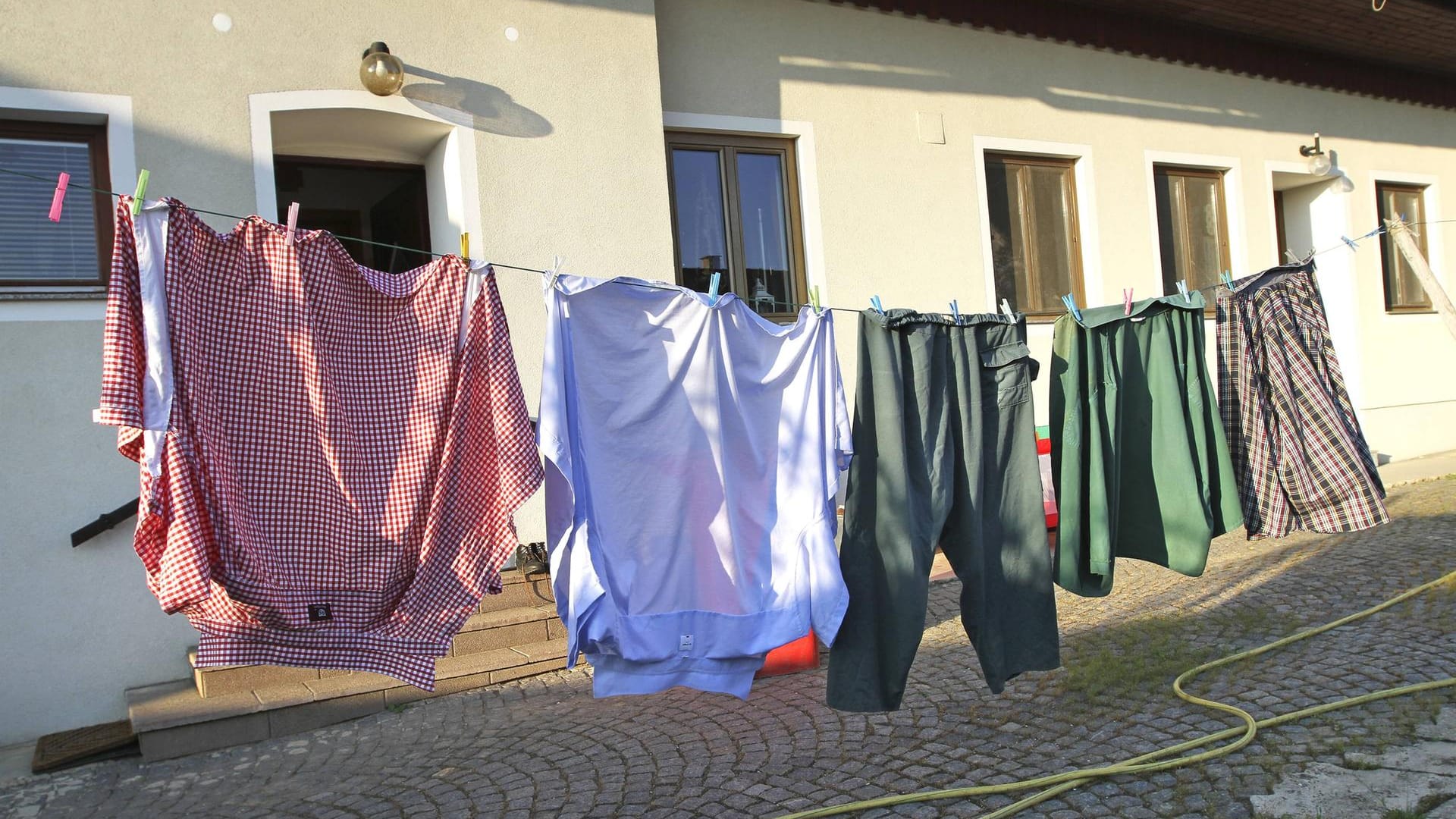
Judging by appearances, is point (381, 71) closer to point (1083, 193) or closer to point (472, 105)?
point (472, 105)

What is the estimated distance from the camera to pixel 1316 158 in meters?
9.61

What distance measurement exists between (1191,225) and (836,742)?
678cm

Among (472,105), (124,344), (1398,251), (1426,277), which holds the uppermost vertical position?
(472,105)

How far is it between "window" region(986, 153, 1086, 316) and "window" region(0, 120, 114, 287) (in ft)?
19.3

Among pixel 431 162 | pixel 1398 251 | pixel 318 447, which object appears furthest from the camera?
pixel 1398 251

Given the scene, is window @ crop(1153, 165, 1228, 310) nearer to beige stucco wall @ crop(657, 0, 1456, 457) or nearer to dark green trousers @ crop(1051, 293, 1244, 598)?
beige stucco wall @ crop(657, 0, 1456, 457)

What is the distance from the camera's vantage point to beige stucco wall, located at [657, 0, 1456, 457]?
702 cm

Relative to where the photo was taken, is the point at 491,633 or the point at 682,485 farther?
the point at 491,633

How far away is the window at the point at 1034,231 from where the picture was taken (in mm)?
8062

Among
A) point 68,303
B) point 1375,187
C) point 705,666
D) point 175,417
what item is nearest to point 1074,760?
point 705,666

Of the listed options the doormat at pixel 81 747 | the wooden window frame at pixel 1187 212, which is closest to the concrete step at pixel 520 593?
the doormat at pixel 81 747

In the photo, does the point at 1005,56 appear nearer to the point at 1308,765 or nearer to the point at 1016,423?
the point at 1016,423

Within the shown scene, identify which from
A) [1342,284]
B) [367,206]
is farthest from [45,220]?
[1342,284]

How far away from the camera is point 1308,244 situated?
10438mm
